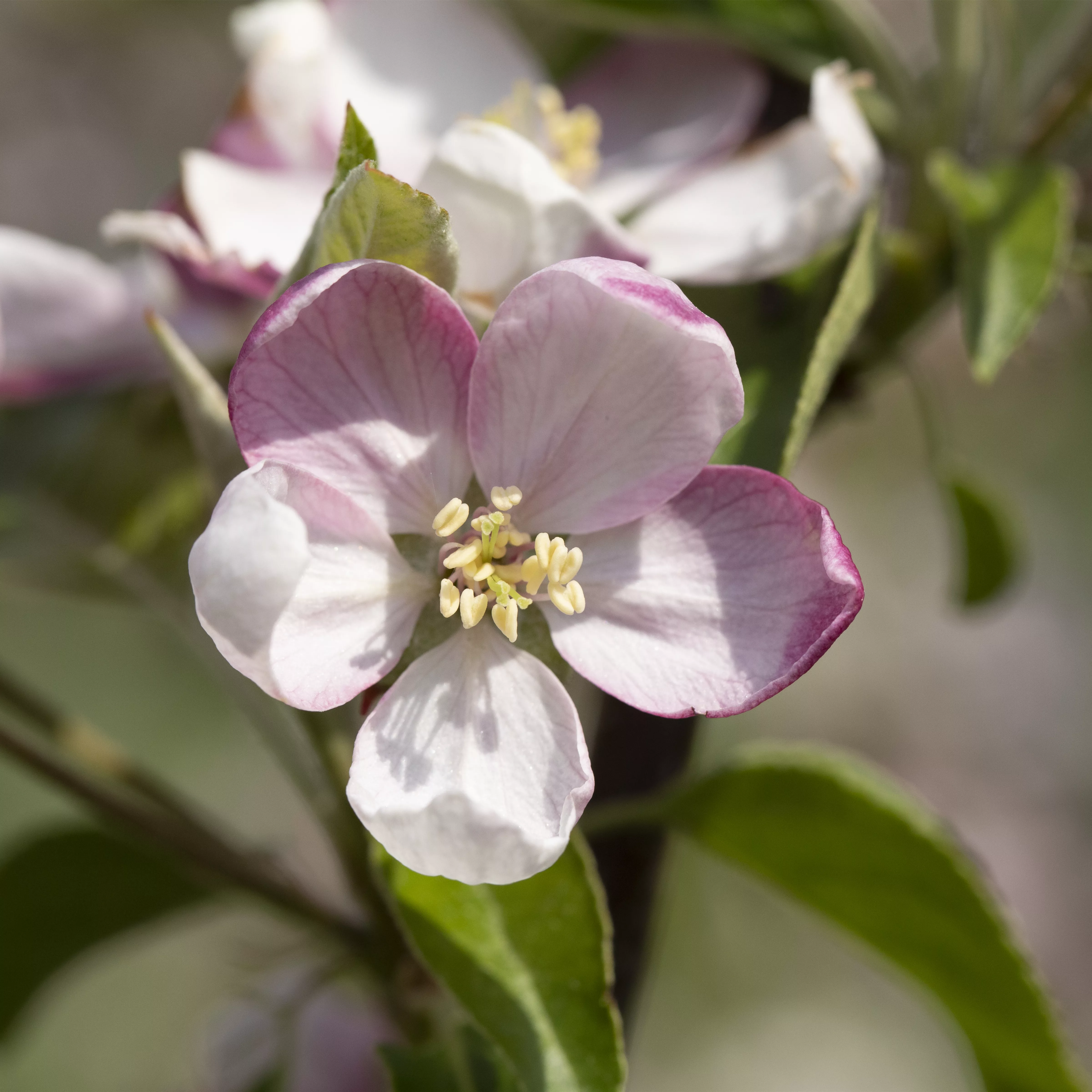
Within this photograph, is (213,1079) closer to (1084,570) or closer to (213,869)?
(213,869)

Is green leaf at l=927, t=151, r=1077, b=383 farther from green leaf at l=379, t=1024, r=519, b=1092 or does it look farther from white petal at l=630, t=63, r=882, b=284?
green leaf at l=379, t=1024, r=519, b=1092

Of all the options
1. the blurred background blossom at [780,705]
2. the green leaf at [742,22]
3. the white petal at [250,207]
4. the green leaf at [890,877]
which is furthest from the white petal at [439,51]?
the blurred background blossom at [780,705]

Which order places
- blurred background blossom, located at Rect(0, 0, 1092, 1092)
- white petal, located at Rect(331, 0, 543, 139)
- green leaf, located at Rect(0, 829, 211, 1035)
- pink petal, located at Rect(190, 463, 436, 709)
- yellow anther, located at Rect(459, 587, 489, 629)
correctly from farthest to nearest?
blurred background blossom, located at Rect(0, 0, 1092, 1092)
green leaf, located at Rect(0, 829, 211, 1035)
white petal, located at Rect(331, 0, 543, 139)
yellow anther, located at Rect(459, 587, 489, 629)
pink petal, located at Rect(190, 463, 436, 709)

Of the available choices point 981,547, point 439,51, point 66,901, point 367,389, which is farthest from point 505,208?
point 66,901

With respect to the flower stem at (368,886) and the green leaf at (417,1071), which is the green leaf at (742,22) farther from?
the green leaf at (417,1071)

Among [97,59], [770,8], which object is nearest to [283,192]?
[770,8]

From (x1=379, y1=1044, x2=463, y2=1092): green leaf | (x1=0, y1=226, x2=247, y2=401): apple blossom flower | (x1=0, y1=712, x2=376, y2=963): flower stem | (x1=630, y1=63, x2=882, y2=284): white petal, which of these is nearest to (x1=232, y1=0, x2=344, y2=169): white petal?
(x1=0, y1=226, x2=247, y2=401): apple blossom flower
